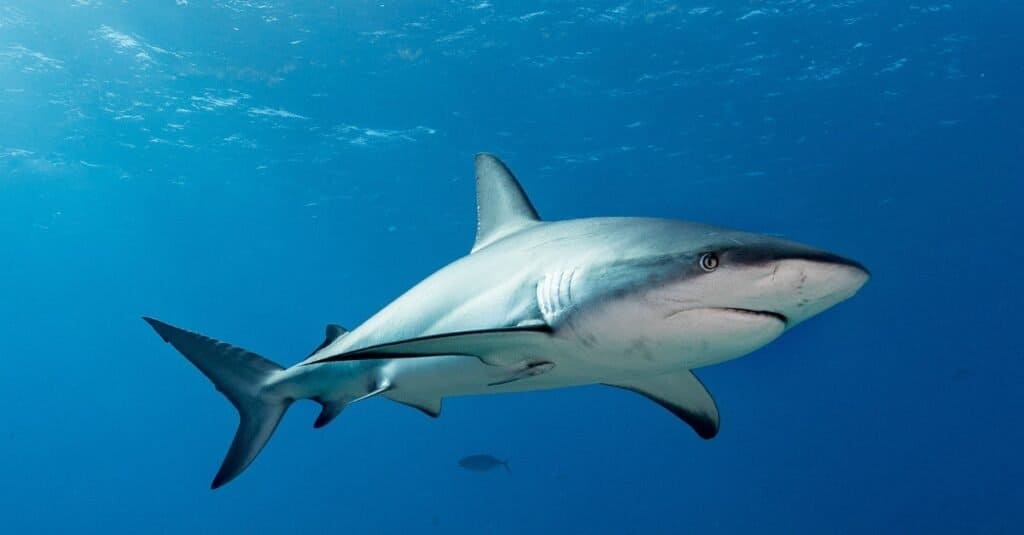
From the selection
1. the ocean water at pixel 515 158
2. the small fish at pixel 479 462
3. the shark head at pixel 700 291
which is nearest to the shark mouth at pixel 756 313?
the shark head at pixel 700 291

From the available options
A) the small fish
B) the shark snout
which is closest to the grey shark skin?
the shark snout

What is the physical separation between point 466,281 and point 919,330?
163 feet

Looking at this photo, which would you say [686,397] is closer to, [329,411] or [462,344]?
[462,344]

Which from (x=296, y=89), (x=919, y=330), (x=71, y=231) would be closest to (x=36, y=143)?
(x=296, y=89)

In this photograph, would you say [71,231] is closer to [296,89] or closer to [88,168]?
[88,168]

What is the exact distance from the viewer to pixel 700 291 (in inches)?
106

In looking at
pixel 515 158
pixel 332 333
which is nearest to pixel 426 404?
pixel 332 333

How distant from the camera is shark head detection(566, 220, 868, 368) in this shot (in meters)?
2.50

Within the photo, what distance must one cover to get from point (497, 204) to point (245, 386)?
2.10 m

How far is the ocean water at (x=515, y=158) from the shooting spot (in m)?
17.1

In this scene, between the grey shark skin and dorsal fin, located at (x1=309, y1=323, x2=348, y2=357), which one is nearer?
the grey shark skin

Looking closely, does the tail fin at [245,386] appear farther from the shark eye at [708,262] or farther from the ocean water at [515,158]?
the ocean water at [515,158]

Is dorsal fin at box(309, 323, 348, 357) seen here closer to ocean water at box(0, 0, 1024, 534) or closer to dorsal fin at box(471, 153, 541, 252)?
dorsal fin at box(471, 153, 541, 252)

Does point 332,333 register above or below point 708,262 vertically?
below
